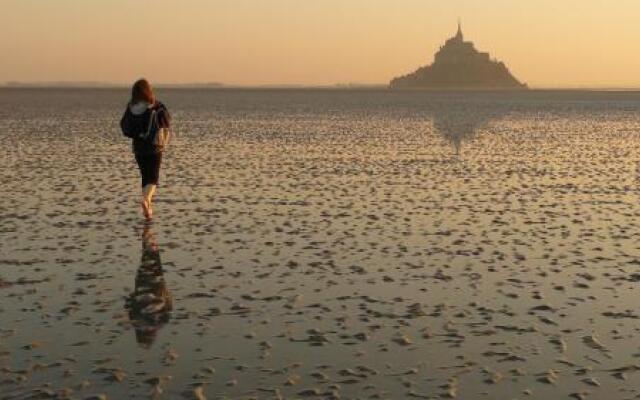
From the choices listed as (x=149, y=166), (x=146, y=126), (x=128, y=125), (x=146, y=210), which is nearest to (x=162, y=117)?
(x=146, y=126)

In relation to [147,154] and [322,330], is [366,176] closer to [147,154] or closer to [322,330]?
[147,154]

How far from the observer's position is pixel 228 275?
12.8m

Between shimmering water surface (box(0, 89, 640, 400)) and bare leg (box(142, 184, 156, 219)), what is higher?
bare leg (box(142, 184, 156, 219))

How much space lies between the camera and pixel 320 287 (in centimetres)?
1215

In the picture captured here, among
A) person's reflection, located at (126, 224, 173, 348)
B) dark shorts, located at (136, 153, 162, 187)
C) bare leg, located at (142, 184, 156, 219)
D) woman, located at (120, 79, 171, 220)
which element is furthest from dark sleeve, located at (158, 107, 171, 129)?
person's reflection, located at (126, 224, 173, 348)

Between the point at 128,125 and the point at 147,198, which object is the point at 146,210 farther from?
the point at 128,125

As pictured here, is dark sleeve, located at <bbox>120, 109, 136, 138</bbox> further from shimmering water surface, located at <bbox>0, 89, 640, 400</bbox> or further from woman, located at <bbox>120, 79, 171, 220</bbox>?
shimmering water surface, located at <bbox>0, 89, 640, 400</bbox>

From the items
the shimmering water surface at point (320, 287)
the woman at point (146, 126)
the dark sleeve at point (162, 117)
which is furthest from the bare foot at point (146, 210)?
the dark sleeve at point (162, 117)

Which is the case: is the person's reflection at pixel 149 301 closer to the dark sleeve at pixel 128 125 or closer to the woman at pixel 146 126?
the woman at pixel 146 126

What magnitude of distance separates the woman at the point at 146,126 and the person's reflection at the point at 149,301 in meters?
3.87

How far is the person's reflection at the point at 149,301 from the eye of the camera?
9.86 metres

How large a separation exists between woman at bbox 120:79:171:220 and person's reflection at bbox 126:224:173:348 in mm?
3873

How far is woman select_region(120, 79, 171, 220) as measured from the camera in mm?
17281

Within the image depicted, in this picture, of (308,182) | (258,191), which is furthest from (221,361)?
(308,182)
